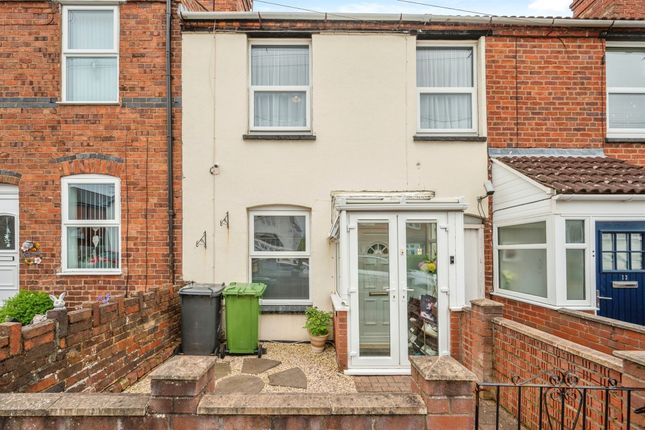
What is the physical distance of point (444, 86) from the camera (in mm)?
7207

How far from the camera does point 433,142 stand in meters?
6.95

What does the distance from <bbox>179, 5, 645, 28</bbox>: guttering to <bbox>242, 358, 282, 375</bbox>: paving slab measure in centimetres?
565

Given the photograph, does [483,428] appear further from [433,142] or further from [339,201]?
[433,142]

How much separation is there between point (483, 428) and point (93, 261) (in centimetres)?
649

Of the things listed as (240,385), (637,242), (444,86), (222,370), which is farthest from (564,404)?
(444,86)

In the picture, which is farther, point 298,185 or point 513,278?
point 298,185

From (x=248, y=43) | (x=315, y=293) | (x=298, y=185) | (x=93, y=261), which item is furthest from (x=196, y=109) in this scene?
(x=315, y=293)

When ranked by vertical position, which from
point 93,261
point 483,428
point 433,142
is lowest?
point 483,428

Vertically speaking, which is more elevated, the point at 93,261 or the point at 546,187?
the point at 546,187

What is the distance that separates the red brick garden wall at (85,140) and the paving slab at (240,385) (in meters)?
2.50

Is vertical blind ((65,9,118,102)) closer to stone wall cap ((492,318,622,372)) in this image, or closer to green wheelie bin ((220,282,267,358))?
green wheelie bin ((220,282,267,358))

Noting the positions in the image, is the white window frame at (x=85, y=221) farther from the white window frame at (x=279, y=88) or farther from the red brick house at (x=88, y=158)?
the white window frame at (x=279, y=88)

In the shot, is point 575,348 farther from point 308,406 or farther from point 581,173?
point 581,173

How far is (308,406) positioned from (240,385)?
2.69 metres
